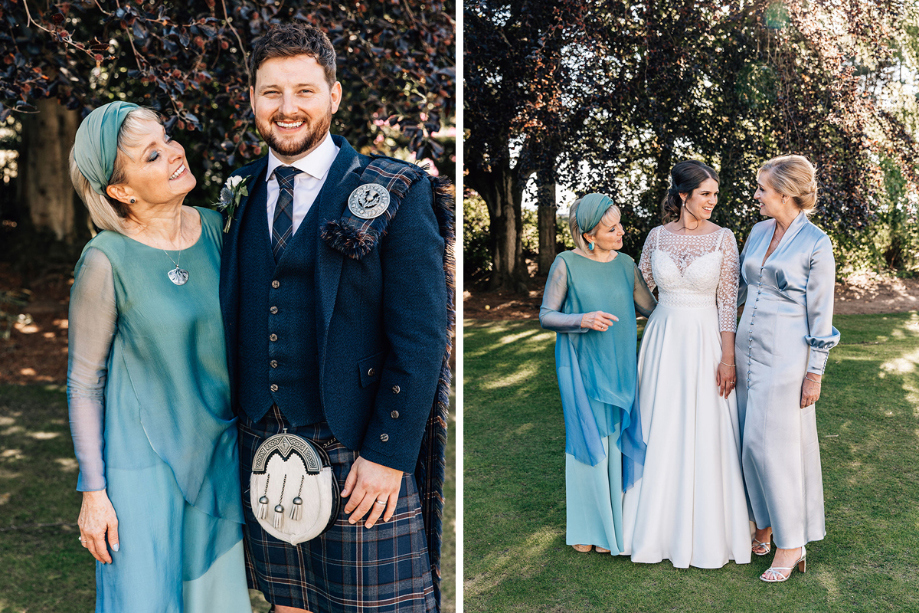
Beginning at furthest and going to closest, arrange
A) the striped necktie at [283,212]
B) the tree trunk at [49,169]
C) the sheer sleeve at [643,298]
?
the tree trunk at [49,169] < the sheer sleeve at [643,298] < the striped necktie at [283,212]

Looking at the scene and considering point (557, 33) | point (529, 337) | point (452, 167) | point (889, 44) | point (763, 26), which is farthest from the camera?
point (452, 167)

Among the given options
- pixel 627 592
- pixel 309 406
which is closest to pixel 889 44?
pixel 627 592

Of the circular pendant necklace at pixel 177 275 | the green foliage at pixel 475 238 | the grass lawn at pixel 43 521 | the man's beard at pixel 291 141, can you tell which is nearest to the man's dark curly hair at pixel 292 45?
the man's beard at pixel 291 141

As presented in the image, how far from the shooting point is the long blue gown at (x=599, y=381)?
324 centimetres

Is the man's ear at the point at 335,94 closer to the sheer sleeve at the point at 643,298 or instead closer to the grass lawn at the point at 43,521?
the sheer sleeve at the point at 643,298

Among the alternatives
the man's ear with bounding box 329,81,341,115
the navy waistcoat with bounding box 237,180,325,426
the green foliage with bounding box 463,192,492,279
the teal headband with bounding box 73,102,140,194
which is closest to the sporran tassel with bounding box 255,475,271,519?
the navy waistcoat with bounding box 237,180,325,426

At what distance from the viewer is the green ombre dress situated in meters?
1.98

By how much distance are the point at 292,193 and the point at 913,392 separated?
9.19ft

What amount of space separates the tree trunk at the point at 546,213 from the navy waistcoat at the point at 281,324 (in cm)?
197

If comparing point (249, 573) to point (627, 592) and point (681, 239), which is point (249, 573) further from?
point (681, 239)

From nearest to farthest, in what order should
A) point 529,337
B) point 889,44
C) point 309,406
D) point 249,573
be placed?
point 309,406 < point 249,573 < point 889,44 < point 529,337

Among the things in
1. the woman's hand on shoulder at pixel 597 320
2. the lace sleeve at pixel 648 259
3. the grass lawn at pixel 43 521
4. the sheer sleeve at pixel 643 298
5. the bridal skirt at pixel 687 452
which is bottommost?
the grass lawn at pixel 43 521

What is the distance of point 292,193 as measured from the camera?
78.5 inches

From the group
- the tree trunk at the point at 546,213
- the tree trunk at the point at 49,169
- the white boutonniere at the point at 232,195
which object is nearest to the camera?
the white boutonniere at the point at 232,195
